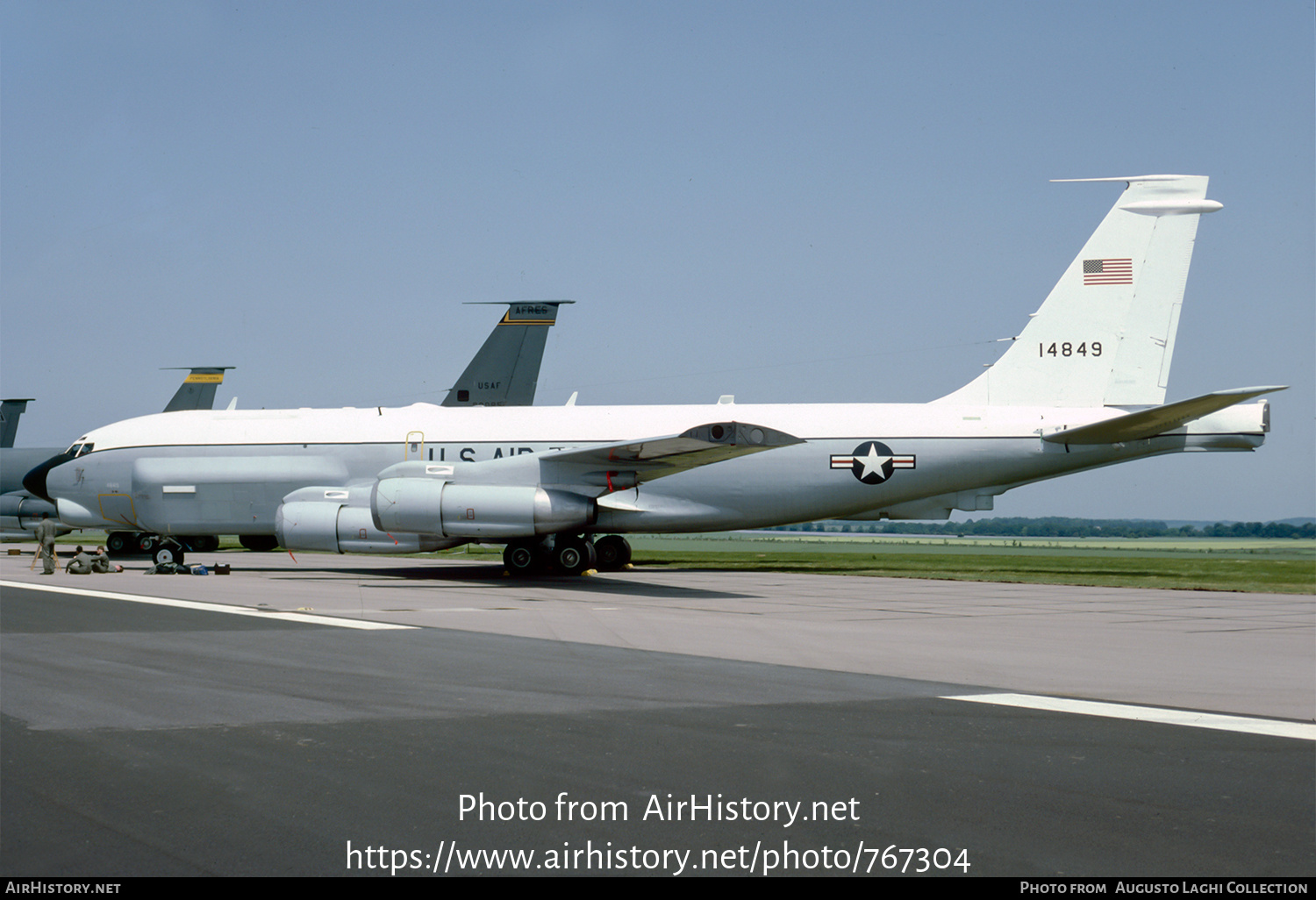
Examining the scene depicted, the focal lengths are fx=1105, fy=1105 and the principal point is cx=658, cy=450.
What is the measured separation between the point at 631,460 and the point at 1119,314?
41.2ft

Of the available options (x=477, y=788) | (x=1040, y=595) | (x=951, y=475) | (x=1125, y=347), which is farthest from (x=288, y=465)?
(x=477, y=788)

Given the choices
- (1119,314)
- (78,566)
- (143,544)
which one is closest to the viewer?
(78,566)

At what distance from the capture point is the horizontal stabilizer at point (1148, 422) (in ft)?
73.9

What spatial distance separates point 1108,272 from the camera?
26.7 metres

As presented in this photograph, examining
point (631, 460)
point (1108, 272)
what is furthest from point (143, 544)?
point (1108, 272)

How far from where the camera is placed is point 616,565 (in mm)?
28938

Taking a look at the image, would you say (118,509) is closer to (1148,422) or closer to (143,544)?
(143,544)

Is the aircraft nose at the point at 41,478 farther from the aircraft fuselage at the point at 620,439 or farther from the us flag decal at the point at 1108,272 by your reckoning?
the us flag decal at the point at 1108,272

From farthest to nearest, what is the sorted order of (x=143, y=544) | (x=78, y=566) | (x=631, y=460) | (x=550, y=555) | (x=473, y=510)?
(x=143, y=544) → (x=78, y=566) → (x=550, y=555) → (x=631, y=460) → (x=473, y=510)

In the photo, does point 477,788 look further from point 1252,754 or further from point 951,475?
point 951,475

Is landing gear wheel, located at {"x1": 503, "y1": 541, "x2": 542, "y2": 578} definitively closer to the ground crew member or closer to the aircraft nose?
the ground crew member

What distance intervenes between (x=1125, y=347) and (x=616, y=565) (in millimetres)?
13708

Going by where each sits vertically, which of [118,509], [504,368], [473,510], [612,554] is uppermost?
[504,368]

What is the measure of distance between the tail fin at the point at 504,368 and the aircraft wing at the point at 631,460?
14.4 meters
